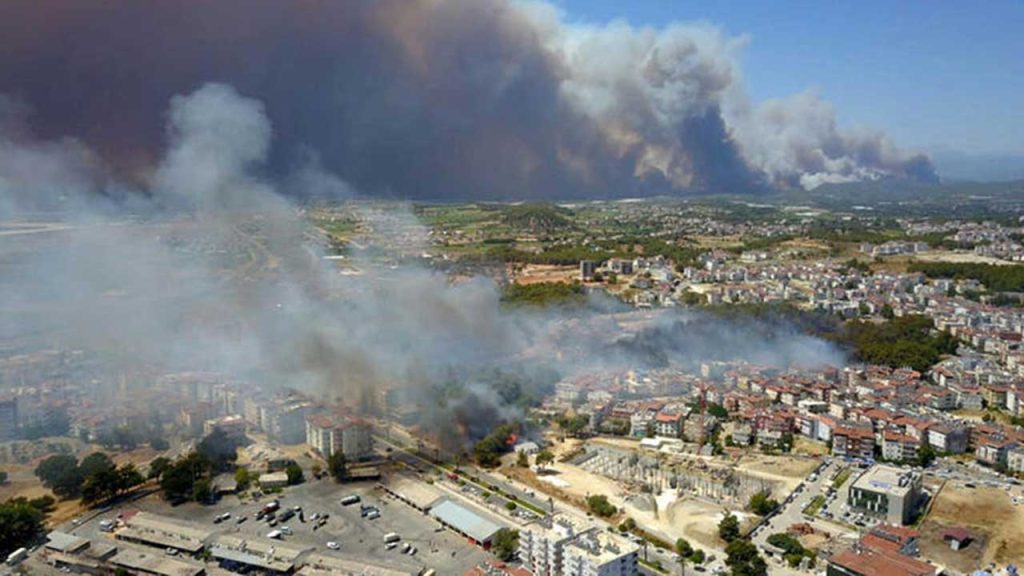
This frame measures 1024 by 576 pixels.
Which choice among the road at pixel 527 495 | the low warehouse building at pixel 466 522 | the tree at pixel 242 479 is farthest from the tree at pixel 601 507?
the tree at pixel 242 479

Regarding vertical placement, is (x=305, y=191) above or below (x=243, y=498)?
above

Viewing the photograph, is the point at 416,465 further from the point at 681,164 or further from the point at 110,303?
the point at 681,164

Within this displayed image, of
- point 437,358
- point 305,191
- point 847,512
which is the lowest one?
point 847,512

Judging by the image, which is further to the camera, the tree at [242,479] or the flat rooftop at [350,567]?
the tree at [242,479]

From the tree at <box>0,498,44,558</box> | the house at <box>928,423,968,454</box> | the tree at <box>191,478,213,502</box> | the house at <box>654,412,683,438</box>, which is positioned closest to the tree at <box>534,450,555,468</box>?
the house at <box>654,412,683,438</box>

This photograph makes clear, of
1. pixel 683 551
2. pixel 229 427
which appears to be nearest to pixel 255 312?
pixel 229 427

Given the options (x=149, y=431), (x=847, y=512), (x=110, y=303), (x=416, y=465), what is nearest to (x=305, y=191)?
(x=110, y=303)

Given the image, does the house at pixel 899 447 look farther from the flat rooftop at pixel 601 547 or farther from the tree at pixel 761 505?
the flat rooftop at pixel 601 547
